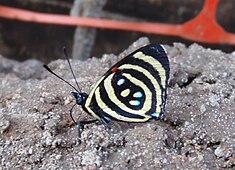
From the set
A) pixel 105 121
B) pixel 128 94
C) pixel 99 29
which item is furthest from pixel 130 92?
pixel 99 29

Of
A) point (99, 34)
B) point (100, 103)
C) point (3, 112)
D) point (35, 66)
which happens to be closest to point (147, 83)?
point (100, 103)

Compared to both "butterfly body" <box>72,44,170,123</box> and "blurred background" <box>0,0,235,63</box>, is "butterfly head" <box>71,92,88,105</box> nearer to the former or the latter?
"butterfly body" <box>72,44,170,123</box>

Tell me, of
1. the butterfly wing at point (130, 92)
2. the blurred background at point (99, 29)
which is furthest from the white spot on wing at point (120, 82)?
the blurred background at point (99, 29)

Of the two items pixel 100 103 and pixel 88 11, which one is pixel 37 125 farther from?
pixel 88 11

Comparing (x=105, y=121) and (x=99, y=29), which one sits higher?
(x=105, y=121)

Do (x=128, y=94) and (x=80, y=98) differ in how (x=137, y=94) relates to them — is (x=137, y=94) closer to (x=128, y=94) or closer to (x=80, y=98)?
(x=128, y=94)

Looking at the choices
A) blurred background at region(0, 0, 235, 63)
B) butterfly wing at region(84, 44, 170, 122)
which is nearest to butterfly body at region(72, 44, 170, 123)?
butterfly wing at region(84, 44, 170, 122)
